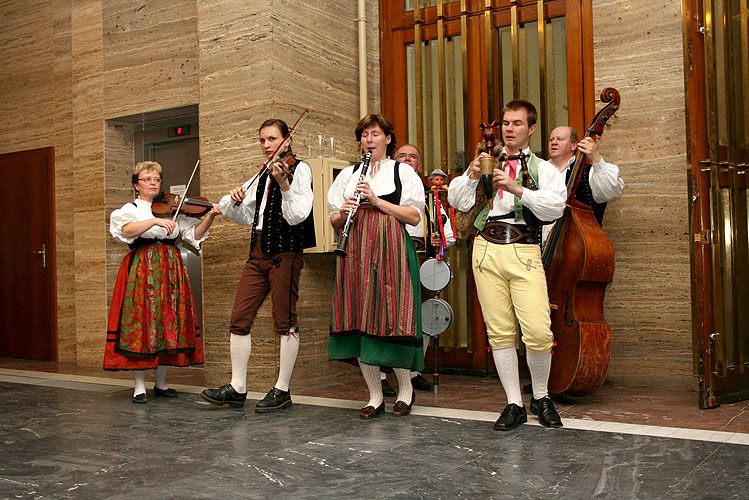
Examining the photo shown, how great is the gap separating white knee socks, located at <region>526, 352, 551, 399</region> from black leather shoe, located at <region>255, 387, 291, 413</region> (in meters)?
1.41

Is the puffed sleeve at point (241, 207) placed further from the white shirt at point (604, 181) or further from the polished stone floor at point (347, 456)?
the white shirt at point (604, 181)

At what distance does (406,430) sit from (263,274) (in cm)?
127

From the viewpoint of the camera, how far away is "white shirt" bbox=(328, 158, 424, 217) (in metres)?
4.06

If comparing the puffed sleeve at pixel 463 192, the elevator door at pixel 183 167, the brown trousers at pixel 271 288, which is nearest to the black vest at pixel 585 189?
the puffed sleeve at pixel 463 192

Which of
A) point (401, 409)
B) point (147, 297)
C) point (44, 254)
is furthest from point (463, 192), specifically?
point (44, 254)

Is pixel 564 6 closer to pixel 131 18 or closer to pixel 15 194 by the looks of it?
pixel 131 18

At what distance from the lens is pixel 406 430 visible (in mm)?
3732

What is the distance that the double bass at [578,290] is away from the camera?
4.08 meters

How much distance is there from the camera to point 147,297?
15.6ft

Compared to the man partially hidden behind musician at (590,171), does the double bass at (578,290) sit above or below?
below

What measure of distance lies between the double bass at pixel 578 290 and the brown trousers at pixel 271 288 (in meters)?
1.41

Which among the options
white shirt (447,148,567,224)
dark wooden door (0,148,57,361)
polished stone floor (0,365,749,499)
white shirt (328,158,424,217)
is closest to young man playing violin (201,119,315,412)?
polished stone floor (0,365,749,499)

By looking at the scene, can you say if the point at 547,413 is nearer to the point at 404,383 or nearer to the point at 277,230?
the point at 404,383

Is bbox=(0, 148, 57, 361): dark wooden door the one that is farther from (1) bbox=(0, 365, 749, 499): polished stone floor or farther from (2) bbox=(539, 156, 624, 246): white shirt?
(2) bbox=(539, 156, 624, 246): white shirt
